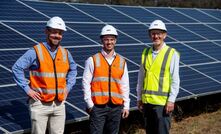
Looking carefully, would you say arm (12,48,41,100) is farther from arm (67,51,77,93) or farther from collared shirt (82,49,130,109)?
collared shirt (82,49,130,109)

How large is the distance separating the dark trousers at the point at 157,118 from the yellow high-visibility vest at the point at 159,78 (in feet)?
0.30

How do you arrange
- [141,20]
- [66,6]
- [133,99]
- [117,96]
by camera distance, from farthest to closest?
1. [141,20]
2. [66,6]
3. [133,99]
4. [117,96]

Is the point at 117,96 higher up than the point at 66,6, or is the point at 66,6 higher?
the point at 66,6

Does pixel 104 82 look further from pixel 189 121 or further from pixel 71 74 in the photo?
pixel 189 121

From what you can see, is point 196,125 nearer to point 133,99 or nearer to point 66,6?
point 133,99

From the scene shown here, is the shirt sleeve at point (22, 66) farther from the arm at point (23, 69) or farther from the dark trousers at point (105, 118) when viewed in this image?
the dark trousers at point (105, 118)

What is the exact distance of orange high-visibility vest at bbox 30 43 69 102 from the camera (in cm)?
588

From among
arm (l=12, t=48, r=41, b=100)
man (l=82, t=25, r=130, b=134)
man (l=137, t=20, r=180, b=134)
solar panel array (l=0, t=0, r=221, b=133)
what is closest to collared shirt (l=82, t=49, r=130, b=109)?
man (l=82, t=25, r=130, b=134)

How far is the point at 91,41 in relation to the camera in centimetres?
1044

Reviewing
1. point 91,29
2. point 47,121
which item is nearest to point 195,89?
point 91,29

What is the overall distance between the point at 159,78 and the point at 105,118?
3.37 feet

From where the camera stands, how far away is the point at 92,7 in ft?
43.0

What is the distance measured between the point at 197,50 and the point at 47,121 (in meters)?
7.71

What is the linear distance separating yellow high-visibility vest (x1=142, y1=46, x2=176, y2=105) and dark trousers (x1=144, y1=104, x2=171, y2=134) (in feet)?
0.30
